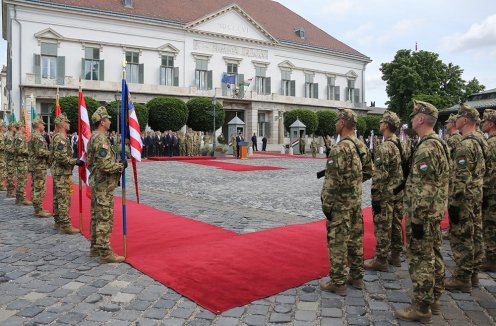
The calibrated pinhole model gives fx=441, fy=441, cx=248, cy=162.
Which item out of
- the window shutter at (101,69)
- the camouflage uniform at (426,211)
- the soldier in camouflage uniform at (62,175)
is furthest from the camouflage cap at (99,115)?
the window shutter at (101,69)

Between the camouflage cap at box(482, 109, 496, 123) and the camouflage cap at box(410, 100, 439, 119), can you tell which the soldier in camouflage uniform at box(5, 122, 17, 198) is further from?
the camouflage cap at box(482, 109, 496, 123)

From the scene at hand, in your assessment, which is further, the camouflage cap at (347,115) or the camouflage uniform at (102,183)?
the camouflage uniform at (102,183)

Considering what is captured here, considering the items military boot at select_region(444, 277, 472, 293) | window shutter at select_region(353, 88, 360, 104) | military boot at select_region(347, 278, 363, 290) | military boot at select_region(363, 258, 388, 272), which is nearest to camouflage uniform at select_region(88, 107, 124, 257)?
military boot at select_region(347, 278, 363, 290)

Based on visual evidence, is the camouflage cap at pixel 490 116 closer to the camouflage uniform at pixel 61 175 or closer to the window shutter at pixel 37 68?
the camouflage uniform at pixel 61 175

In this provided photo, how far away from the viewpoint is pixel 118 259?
19.4 feet

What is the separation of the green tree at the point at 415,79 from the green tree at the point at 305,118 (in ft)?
35.2

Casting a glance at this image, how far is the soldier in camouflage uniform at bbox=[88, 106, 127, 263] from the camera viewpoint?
5934mm

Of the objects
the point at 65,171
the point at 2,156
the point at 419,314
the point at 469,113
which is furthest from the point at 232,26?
the point at 419,314

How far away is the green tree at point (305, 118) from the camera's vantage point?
39.5 meters

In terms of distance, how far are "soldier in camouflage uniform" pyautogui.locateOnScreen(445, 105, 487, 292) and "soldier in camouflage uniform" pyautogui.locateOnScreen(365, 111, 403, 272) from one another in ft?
2.60

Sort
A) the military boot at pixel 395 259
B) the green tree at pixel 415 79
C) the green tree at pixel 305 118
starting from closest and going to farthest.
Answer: the military boot at pixel 395 259
the green tree at pixel 305 118
the green tree at pixel 415 79

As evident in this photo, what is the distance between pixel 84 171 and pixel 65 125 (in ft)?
3.13

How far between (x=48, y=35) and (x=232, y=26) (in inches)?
606

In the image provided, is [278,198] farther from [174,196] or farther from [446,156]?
[446,156]
